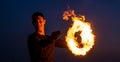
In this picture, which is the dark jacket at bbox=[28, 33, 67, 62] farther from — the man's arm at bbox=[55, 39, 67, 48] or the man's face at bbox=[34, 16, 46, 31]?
the man's arm at bbox=[55, 39, 67, 48]

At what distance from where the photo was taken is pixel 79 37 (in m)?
5.43

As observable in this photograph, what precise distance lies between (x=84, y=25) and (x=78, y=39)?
1.50 feet

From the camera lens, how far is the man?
177 inches

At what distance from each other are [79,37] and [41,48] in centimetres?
117

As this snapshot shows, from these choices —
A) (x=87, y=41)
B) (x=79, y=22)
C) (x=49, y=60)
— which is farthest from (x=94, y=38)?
(x=49, y=60)

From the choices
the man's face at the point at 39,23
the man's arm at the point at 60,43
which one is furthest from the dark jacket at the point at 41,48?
the man's arm at the point at 60,43

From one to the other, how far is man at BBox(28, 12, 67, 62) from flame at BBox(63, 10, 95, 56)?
27.9 inches

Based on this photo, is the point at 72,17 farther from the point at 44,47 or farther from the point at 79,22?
the point at 44,47

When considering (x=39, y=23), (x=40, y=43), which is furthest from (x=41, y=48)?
(x=39, y=23)

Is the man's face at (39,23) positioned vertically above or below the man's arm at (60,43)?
above

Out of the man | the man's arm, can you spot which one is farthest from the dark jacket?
the man's arm

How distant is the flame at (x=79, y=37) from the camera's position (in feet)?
17.4

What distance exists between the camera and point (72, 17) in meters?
5.85

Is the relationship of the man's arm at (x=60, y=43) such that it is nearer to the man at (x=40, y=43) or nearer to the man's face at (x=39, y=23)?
the man at (x=40, y=43)
